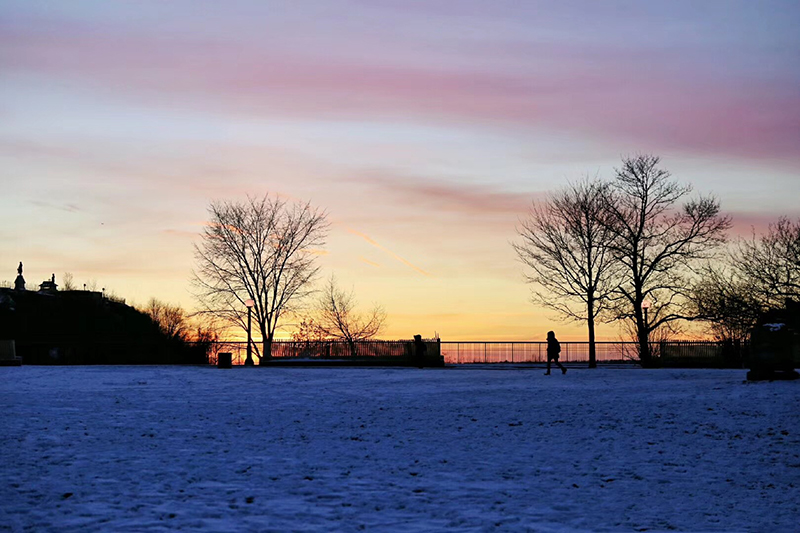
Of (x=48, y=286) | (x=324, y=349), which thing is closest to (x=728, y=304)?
(x=324, y=349)

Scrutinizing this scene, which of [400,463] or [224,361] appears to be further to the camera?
[224,361]

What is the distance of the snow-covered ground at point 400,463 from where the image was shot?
9.14 metres

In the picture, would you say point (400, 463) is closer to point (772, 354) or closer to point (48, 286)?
point (772, 354)

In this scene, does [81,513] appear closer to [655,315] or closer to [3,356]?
[3,356]

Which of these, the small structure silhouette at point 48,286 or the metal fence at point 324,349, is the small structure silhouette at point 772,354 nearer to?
the metal fence at point 324,349

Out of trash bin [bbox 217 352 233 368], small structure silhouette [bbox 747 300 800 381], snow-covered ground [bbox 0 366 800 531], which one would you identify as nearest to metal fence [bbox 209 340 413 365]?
trash bin [bbox 217 352 233 368]

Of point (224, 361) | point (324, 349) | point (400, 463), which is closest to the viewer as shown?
point (400, 463)

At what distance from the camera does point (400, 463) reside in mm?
12328

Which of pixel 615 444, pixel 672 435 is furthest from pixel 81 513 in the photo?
pixel 672 435

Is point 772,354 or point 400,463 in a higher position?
point 772,354

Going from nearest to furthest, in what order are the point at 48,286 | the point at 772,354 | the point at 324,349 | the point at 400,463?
the point at 400,463 < the point at 772,354 < the point at 324,349 < the point at 48,286

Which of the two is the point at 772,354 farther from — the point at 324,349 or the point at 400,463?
the point at 324,349

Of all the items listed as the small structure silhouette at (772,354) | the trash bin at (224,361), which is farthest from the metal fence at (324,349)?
the small structure silhouette at (772,354)

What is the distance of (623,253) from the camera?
52844 millimetres
